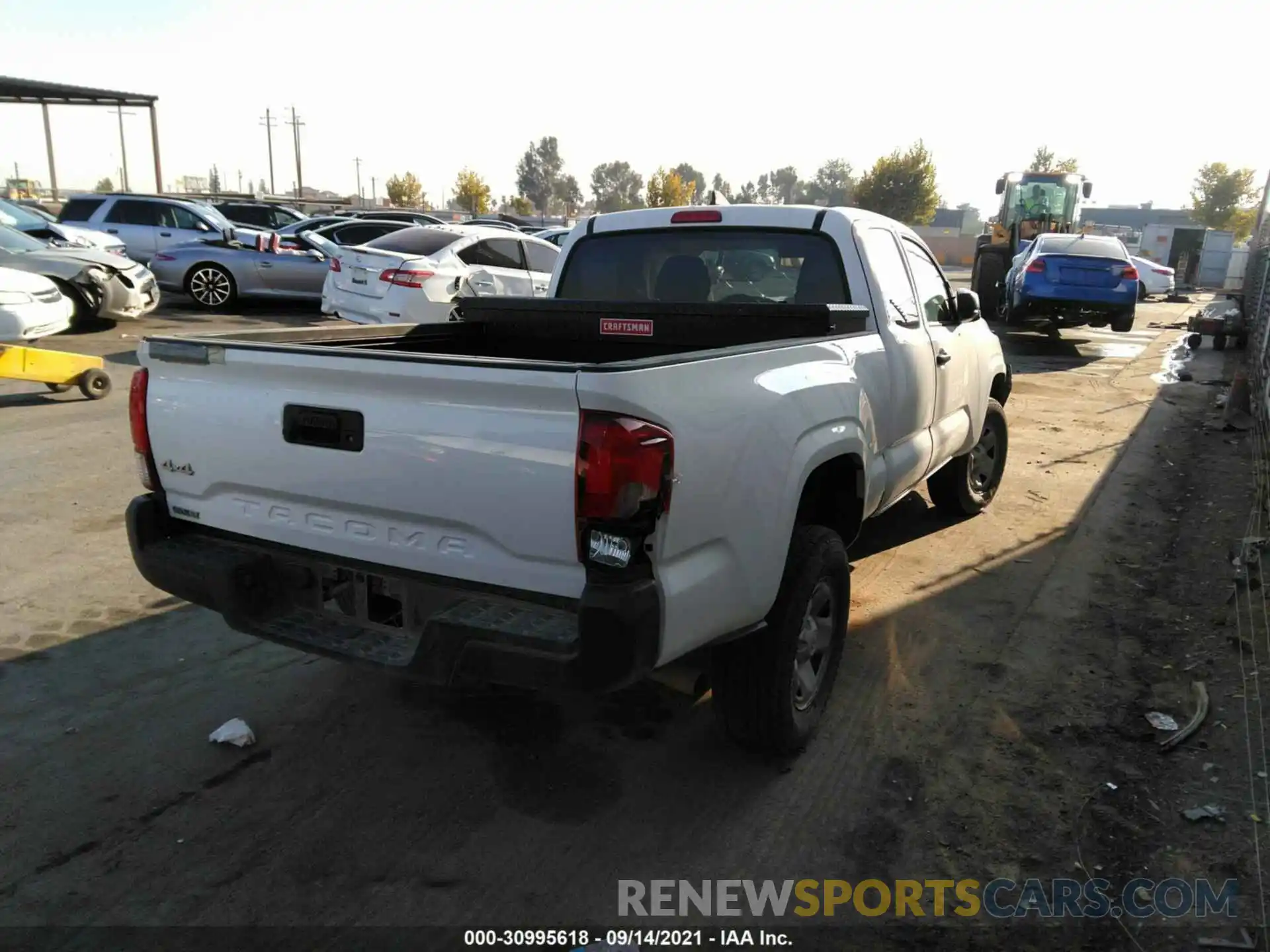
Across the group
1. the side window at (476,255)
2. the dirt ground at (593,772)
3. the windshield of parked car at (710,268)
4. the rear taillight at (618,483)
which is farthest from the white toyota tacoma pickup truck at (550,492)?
the side window at (476,255)

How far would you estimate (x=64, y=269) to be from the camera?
12039 mm

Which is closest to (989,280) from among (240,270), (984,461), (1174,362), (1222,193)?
(1174,362)

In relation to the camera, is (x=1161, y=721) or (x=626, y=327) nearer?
(x=1161, y=721)

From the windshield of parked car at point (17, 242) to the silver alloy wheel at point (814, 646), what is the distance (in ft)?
40.3

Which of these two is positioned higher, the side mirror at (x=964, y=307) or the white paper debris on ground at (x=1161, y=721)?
the side mirror at (x=964, y=307)

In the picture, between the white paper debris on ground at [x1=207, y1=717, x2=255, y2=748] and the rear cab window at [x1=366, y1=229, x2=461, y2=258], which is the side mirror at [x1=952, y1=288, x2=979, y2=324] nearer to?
the white paper debris on ground at [x1=207, y1=717, x2=255, y2=748]

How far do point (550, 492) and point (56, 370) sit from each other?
7979 millimetres

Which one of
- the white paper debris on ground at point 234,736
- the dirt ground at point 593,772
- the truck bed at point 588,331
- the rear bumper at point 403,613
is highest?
the truck bed at point 588,331

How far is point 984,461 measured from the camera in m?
6.49

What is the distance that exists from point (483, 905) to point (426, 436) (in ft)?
4.45

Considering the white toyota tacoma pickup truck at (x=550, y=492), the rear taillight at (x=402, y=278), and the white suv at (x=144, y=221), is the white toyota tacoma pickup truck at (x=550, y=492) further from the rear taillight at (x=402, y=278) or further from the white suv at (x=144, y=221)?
the white suv at (x=144, y=221)

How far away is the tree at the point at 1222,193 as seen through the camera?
6731cm

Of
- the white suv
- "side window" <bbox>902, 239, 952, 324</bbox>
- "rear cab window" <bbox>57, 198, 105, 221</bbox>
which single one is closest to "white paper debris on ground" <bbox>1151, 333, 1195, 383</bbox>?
"side window" <bbox>902, 239, 952, 324</bbox>

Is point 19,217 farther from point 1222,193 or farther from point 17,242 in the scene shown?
point 1222,193
